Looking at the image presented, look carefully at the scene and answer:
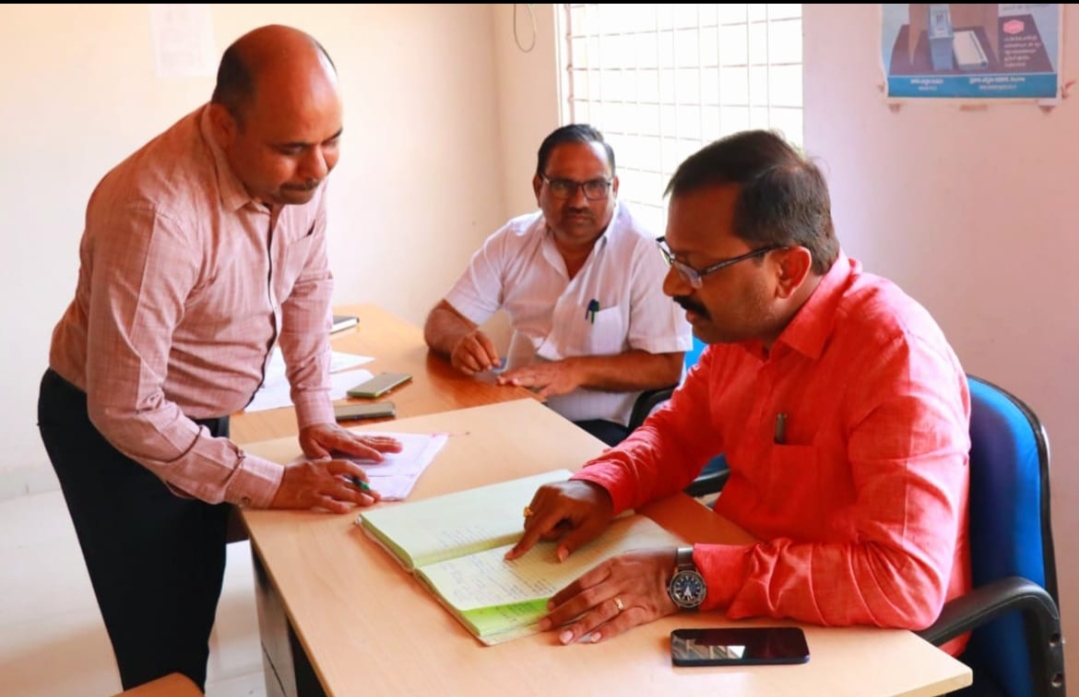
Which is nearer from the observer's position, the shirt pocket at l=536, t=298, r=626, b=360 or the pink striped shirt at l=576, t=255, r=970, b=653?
the pink striped shirt at l=576, t=255, r=970, b=653

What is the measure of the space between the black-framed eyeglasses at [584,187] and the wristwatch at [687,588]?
1448 mm

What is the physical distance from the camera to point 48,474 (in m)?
4.32

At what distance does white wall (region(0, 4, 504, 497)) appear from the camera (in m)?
4.12

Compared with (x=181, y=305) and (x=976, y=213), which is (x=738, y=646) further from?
(x=976, y=213)

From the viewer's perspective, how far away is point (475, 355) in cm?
258

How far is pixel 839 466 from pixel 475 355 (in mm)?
1219

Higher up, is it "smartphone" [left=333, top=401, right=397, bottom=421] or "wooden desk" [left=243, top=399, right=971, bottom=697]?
"wooden desk" [left=243, top=399, right=971, bottom=697]

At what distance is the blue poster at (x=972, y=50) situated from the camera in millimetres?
2072

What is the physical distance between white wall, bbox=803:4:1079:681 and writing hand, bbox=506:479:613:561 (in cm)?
109

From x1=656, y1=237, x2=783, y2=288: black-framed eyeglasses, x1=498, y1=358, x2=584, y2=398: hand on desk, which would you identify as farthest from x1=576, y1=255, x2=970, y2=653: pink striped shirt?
x1=498, y1=358, x2=584, y2=398: hand on desk

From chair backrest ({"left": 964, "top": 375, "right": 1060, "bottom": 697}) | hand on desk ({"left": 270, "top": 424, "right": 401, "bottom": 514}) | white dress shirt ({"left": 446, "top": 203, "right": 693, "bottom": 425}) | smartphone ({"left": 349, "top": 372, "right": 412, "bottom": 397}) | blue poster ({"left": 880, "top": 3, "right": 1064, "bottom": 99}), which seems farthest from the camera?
white dress shirt ({"left": 446, "top": 203, "right": 693, "bottom": 425})

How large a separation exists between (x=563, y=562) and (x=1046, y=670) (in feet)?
2.25

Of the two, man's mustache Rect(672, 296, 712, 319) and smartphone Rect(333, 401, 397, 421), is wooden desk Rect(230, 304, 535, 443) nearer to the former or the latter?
smartphone Rect(333, 401, 397, 421)

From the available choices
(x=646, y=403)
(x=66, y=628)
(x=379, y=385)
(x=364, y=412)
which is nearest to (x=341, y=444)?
(x=364, y=412)
